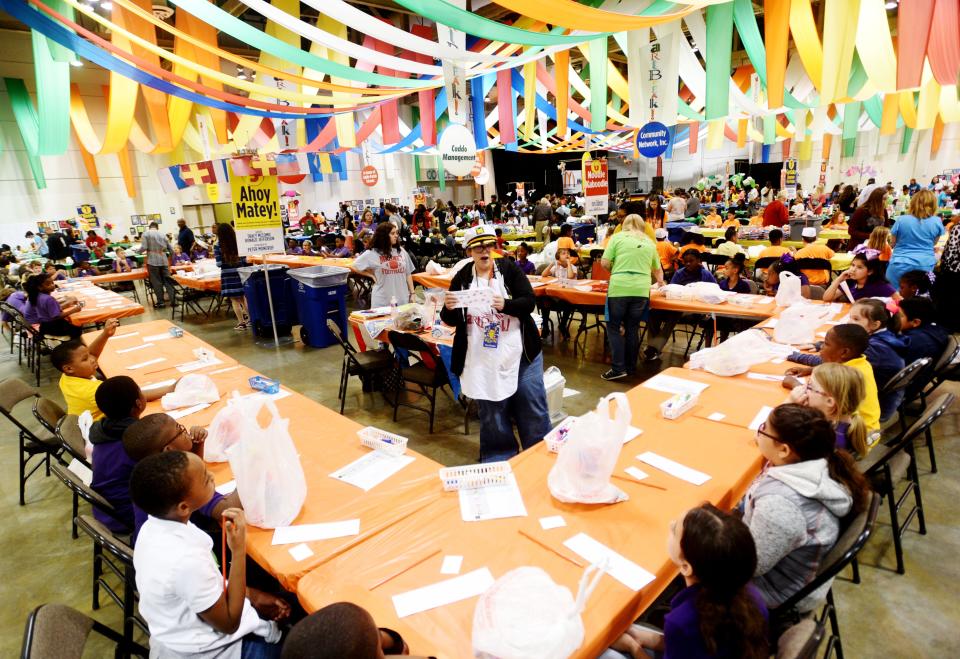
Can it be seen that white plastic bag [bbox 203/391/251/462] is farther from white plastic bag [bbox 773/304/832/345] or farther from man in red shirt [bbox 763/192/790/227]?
man in red shirt [bbox 763/192/790/227]

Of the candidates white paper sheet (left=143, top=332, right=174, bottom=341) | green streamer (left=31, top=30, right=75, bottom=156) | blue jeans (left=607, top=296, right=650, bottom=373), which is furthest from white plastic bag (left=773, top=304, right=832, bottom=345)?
green streamer (left=31, top=30, right=75, bottom=156)

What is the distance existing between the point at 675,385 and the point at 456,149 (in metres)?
3.66

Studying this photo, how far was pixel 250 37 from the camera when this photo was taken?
5387 millimetres

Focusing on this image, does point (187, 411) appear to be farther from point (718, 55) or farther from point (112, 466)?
point (718, 55)

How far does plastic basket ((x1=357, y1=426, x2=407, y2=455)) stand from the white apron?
2.23 ft

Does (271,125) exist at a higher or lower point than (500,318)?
higher

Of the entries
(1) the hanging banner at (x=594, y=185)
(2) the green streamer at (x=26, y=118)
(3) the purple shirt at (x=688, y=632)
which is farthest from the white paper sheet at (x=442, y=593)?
(2) the green streamer at (x=26, y=118)

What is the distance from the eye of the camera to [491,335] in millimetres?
2973

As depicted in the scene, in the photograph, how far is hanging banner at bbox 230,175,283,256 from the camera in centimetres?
631

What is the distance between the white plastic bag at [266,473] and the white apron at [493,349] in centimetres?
126

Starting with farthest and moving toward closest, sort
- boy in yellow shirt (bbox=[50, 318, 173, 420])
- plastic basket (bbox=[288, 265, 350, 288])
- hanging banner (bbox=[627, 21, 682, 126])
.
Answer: plastic basket (bbox=[288, 265, 350, 288]), hanging banner (bbox=[627, 21, 682, 126]), boy in yellow shirt (bbox=[50, 318, 173, 420])

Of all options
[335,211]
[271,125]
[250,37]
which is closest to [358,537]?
[250,37]

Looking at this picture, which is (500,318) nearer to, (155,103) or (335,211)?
(155,103)

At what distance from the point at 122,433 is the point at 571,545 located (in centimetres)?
197
